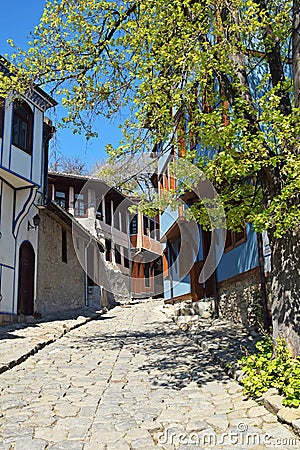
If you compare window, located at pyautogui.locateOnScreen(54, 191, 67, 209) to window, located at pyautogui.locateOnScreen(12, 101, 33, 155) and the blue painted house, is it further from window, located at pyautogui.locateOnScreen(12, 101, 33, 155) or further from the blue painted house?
window, located at pyautogui.locateOnScreen(12, 101, 33, 155)

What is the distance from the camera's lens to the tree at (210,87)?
4.68 meters

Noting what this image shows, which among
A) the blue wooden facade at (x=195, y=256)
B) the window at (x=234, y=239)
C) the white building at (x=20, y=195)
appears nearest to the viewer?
the blue wooden facade at (x=195, y=256)

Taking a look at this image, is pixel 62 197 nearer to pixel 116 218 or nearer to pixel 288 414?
pixel 116 218

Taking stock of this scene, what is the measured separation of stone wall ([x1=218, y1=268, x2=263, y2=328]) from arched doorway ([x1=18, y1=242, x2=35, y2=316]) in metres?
5.80

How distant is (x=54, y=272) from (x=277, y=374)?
12.0 meters

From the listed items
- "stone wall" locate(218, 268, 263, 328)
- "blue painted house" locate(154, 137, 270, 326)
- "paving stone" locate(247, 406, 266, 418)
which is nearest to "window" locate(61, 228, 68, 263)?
"blue painted house" locate(154, 137, 270, 326)

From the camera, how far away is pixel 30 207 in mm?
12906

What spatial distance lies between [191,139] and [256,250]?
3.15m

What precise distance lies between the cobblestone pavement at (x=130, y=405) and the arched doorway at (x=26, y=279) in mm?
5373

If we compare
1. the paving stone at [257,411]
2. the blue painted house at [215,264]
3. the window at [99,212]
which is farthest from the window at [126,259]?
the paving stone at [257,411]

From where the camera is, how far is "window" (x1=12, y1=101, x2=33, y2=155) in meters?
12.0

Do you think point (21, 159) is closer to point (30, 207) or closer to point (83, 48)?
point (30, 207)

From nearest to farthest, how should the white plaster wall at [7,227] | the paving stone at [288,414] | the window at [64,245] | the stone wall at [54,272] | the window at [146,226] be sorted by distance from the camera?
the paving stone at [288,414]
the white plaster wall at [7,227]
the stone wall at [54,272]
the window at [64,245]
the window at [146,226]

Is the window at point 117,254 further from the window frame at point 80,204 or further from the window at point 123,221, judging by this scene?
the window frame at point 80,204
